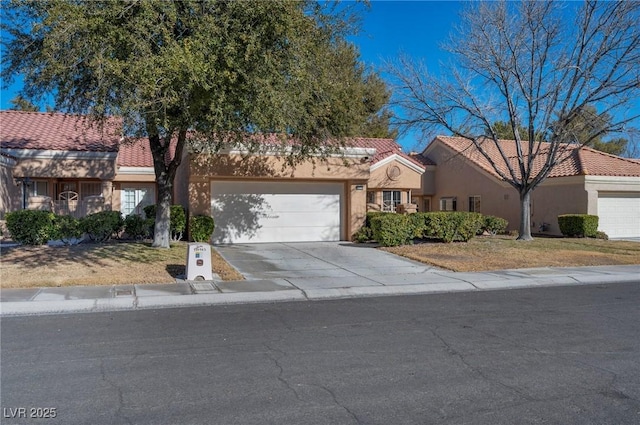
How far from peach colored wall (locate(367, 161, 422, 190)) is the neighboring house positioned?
7.57 feet

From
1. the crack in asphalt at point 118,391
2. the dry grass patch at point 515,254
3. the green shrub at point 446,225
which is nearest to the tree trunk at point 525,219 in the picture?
the dry grass patch at point 515,254

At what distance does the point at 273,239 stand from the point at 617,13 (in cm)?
1476

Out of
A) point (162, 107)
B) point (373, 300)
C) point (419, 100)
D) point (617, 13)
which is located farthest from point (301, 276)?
point (617, 13)

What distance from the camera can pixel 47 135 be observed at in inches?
832

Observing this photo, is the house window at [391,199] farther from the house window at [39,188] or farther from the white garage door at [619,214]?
the house window at [39,188]

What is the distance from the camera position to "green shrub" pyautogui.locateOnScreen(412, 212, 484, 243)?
18.6 meters

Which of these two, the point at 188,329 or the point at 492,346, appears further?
the point at 188,329

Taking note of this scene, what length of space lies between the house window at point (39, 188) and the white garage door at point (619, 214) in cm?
2442

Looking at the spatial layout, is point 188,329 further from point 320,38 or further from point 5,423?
point 320,38

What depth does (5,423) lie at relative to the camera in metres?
4.28

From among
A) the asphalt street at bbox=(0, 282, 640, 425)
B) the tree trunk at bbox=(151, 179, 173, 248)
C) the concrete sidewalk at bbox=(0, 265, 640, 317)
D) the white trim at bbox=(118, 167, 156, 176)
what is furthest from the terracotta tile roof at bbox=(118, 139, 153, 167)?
the asphalt street at bbox=(0, 282, 640, 425)

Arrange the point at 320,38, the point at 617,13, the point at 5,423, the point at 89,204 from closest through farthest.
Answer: the point at 5,423 < the point at 320,38 < the point at 617,13 < the point at 89,204

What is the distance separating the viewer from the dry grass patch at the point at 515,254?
15.0m

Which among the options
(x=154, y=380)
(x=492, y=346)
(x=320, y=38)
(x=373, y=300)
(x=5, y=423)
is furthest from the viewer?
(x=320, y=38)
